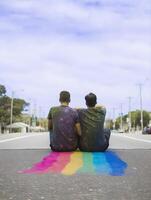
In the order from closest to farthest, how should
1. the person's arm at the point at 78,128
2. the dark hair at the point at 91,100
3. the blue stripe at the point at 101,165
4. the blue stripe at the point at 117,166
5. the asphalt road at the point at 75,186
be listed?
the asphalt road at the point at 75,186
the blue stripe at the point at 117,166
the blue stripe at the point at 101,165
the person's arm at the point at 78,128
the dark hair at the point at 91,100

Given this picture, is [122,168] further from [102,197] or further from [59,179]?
[102,197]

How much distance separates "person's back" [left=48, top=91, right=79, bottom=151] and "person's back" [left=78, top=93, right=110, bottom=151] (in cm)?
16

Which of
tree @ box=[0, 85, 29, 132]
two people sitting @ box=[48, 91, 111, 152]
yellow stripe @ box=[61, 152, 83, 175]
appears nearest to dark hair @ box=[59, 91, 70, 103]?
two people sitting @ box=[48, 91, 111, 152]

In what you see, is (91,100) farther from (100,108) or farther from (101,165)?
(101,165)

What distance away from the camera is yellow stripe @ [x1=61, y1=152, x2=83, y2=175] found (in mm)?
6668

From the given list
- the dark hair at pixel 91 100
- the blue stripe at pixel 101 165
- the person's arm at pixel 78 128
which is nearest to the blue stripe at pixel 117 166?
the blue stripe at pixel 101 165

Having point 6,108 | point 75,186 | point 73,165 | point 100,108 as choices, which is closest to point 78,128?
point 100,108

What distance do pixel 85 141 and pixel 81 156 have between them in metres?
1.11

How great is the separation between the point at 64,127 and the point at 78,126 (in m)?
0.28

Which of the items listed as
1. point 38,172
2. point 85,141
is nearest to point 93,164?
point 38,172

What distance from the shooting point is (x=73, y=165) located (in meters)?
7.28

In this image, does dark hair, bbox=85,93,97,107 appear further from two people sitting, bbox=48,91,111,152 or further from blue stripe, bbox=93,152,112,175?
blue stripe, bbox=93,152,112,175

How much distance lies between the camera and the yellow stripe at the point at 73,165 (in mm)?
6668

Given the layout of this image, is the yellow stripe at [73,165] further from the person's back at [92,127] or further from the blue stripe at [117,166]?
the person's back at [92,127]
